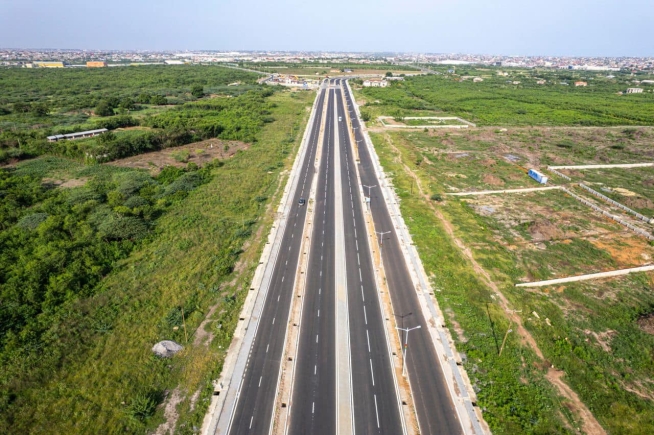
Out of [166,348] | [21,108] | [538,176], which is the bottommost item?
[166,348]

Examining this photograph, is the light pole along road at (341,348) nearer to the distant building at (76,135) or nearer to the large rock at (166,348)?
the large rock at (166,348)

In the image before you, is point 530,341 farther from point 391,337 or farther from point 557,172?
point 557,172

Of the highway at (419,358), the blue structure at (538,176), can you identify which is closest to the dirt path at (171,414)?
the highway at (419,358)

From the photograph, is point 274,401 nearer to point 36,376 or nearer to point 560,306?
point 36,376

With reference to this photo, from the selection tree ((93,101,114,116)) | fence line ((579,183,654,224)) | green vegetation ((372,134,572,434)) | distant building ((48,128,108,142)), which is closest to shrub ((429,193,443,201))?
green vegetation ((372,134,572,434))

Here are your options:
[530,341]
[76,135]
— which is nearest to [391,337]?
[530,341]

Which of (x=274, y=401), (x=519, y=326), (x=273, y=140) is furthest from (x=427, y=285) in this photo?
(x=273, y=140)
